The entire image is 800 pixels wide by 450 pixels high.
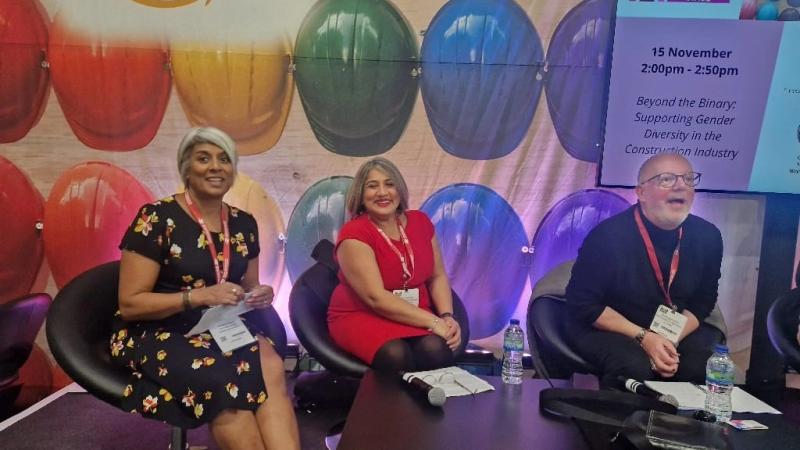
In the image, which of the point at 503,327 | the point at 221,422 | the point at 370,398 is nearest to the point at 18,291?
the point at 221,422

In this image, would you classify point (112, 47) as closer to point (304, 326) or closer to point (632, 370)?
point (304, 326)

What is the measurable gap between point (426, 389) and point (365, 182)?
1.10 m

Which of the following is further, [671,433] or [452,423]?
[452,423]

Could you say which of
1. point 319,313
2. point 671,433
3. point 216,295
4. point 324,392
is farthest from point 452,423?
point 324,392

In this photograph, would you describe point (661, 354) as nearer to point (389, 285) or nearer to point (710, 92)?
point (389, 285)

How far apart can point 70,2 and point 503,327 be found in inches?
117

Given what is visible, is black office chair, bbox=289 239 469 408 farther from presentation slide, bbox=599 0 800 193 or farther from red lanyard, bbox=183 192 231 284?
presentation slide, bbox=599 0 800 193

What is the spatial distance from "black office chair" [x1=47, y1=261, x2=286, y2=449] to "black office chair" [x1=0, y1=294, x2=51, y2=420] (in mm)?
550

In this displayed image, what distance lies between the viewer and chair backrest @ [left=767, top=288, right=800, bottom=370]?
9.27 ft

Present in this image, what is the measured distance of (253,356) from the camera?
2254mm

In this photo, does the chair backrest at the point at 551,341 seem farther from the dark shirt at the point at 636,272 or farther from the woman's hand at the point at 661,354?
the woman's hand at the point at 661,354

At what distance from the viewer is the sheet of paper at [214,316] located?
226 cm

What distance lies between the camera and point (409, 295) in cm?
279

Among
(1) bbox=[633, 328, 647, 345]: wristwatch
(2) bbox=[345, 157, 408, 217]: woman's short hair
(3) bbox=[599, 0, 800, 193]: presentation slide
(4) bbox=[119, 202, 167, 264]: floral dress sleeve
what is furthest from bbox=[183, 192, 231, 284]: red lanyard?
(3) bbox=[599, 0, 800, 193]: presentation slide
